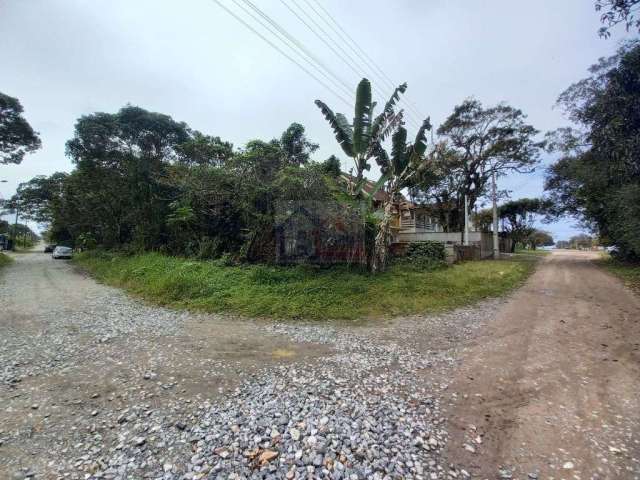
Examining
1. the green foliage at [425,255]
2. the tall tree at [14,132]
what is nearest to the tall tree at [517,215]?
the green foliage at [425,255]

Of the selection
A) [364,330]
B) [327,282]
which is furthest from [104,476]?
[327,282]

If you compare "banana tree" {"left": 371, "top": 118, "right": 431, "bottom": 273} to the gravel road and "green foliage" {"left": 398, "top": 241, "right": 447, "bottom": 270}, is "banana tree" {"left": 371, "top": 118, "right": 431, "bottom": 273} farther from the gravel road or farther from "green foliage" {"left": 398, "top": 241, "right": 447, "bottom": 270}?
the gravel road

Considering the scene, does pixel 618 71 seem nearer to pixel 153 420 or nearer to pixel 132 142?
pixel 153 420

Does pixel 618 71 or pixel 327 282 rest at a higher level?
pixel 618 71

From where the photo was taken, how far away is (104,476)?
212cm

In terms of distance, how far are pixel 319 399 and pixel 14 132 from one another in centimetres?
2309

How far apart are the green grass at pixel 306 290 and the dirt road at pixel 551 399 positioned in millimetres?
2210

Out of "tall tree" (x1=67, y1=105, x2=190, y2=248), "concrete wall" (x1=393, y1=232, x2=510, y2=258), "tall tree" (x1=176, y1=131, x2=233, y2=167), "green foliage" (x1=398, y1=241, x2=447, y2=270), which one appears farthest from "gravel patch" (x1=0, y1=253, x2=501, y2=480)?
"concrete wall" (x1=393, y1=232, x2=510, y2=258)

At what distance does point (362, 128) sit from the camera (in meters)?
9.61

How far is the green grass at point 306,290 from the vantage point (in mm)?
6879

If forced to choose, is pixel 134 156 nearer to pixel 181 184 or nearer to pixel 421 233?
pixel 181 184

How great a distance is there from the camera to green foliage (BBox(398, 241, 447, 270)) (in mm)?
13155

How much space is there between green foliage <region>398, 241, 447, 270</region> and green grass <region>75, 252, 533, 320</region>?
251cm

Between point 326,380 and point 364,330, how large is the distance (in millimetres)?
2164
